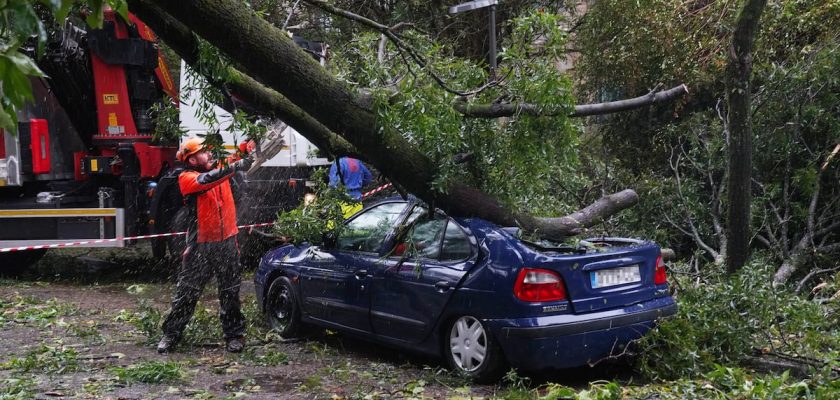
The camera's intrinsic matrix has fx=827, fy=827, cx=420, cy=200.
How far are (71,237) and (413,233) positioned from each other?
5663mm

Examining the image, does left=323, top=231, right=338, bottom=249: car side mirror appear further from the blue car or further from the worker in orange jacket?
the worker in orange jacket

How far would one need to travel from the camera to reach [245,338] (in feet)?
23.5

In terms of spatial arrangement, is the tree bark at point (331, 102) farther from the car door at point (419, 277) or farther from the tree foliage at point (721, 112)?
the tree foliage at point (721, 112)

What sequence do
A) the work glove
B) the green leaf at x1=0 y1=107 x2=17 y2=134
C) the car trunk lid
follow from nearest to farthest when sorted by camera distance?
the green leaf at x1=0 y1=107 x2=17 y2=134, the car trunk lid, the work glove

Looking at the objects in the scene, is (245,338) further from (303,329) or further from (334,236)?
(334,236)

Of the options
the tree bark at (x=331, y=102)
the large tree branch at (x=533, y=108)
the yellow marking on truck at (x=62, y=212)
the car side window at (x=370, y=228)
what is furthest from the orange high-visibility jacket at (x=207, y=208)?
the yellow marking on truck at (x=62, y=212)

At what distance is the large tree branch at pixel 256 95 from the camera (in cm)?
532

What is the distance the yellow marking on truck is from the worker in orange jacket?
3.63 metres


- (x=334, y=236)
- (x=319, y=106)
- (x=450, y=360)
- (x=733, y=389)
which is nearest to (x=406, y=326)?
(x=450, y=360)

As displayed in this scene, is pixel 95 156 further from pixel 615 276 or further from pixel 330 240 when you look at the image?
pixel 615 276

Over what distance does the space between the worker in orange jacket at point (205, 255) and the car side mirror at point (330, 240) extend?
2.49 ft

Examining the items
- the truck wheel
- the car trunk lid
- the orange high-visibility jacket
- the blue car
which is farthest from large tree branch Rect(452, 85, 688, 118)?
the truck wheel

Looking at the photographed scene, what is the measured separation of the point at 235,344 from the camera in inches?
268

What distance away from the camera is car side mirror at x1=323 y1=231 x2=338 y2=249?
6.97 metres
